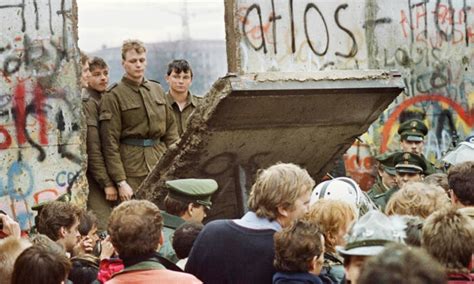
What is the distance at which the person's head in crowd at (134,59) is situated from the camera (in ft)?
37.8

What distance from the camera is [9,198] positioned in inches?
461

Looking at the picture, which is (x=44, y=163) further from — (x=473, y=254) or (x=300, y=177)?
(x=473, y=254)

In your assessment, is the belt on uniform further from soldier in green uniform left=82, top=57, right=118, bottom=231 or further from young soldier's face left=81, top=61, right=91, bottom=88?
young soldier's face left=81, top=61, right=91, bottom=88

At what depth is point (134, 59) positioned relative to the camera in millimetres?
11609

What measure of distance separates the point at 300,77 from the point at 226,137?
0.75 metres

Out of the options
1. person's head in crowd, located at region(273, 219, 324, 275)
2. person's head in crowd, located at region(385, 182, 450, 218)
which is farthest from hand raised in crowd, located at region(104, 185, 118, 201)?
person's head in crowd, located at region(273, 219, 324, 275)

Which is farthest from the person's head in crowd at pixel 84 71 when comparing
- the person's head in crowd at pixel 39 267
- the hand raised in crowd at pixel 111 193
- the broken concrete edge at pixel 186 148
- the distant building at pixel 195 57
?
the distant building at pixel 195 57

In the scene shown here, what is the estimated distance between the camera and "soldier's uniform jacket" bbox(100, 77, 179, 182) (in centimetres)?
1159

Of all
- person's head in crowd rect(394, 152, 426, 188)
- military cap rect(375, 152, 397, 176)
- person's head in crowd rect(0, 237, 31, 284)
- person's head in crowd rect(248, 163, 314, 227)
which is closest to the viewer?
person's head in crowd rect(0, 237, 31, 284)

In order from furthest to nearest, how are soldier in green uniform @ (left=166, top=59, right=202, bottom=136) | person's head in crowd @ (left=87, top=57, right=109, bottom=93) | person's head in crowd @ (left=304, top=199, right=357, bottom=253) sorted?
1. soldier in green uniform @ (left=166, top=59, right=202, bottom=136)
2. person's head in crowd @ (left=87, top=57, right=109, bottom=93)
3. person's head in crowd @ (left=304, top=199, right=357, bottom=253)

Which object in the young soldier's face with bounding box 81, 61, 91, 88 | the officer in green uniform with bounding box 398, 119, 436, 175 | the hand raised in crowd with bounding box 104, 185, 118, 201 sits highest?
the young soldier's face with bounding box 81, 61, 91, 88

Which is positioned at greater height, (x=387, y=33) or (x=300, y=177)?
(x=387, y=33)

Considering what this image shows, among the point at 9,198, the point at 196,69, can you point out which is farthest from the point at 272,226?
the point at 196,69

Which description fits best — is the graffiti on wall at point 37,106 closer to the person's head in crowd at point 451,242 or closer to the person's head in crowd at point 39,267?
the person's head in crowd at point 39,267
